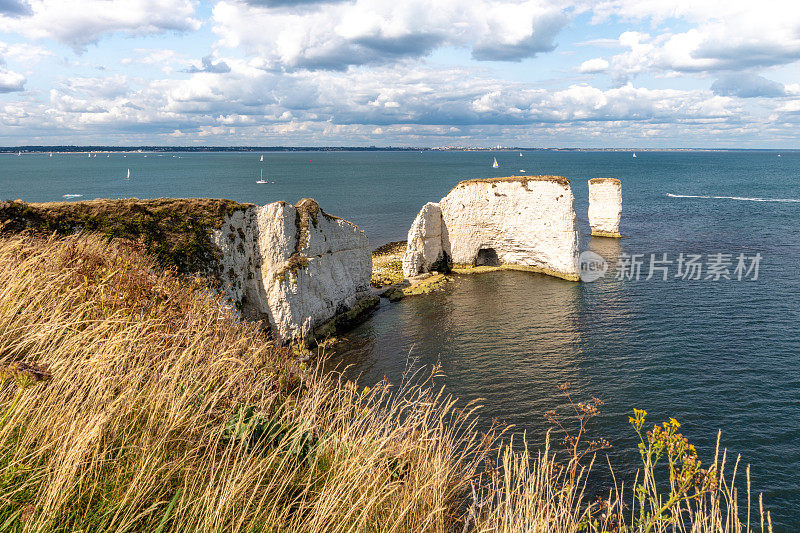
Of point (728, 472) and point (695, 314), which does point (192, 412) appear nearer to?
point (728, 472)

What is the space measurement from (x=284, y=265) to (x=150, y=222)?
21.1 feet

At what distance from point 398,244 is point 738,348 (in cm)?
3167

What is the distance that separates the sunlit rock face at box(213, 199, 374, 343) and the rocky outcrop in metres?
11.9

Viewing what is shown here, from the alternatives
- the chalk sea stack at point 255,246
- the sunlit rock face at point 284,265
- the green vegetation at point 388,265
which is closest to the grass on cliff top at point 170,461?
the chalk sea stack at point 255,246

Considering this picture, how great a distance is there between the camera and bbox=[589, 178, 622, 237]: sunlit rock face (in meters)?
52.5

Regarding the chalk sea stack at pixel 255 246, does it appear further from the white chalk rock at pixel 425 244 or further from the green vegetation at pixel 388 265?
the white chalk rock at pixel 425 244

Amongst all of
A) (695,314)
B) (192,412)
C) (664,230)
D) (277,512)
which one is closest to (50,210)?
(192,412)

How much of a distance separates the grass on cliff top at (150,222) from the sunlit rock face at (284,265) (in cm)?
87

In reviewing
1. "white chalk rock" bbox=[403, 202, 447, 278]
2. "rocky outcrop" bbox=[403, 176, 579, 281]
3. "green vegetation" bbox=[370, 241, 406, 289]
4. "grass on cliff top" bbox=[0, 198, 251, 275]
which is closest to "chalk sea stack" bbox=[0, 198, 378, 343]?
"grass on cliff top" bbox=[0, 198, 251, 275]

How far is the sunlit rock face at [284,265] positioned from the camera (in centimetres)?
2184

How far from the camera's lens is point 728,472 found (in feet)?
46.8

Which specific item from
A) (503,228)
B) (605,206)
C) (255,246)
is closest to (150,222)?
(255,246)

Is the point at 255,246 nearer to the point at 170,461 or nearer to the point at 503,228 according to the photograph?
the point at 170,461

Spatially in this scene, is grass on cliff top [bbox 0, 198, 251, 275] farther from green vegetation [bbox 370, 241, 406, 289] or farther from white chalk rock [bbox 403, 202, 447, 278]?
white chalk rock [bbox 403, 202, 447, 278]
